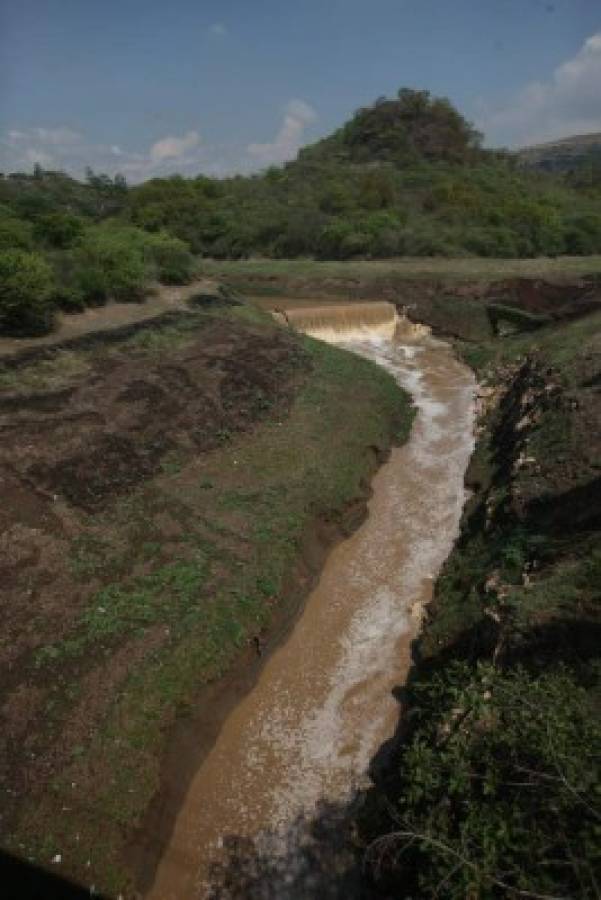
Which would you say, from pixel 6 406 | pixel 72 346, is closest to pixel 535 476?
pixel 6 406

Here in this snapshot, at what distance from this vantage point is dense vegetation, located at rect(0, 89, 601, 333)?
99.8 ft

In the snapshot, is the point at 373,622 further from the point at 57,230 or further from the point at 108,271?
the point at 57,230

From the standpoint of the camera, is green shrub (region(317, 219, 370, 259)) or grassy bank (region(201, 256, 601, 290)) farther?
green shrub (region(317, 219, 370, 259))

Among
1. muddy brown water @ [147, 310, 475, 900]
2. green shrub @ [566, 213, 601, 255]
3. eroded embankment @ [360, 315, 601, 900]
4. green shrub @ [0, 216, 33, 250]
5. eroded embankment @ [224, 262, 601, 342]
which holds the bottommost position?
muddy brown water @ [147, 310, 475, 900]

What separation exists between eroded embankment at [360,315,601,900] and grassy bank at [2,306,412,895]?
3795 mm

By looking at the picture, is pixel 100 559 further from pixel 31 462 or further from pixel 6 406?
pixel 6 406

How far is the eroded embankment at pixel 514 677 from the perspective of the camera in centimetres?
512

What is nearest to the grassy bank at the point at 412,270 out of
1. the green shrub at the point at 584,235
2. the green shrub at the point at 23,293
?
the green shrub at the point at 584,235

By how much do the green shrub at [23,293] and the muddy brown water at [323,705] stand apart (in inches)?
560

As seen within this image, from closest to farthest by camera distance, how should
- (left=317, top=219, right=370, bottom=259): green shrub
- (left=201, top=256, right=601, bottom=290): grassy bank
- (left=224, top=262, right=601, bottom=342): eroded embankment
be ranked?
(left=224, top=262, right=601, bottom=342): eroded embankment → (left=201, top=256, right=601, bottom=290): grassy bank → (left=317, top=219, right=370, bottom=259): green shrub

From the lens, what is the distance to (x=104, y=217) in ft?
238

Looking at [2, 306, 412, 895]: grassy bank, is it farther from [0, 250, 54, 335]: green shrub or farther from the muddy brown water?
[0, 250, 54, 335]: green shrub

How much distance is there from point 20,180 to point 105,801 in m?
99.7

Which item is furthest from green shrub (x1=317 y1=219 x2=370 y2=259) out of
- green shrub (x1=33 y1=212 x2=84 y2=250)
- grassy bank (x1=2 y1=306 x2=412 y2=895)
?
grassy bank (x1=2 y1=306 x2=412 y2=895)
